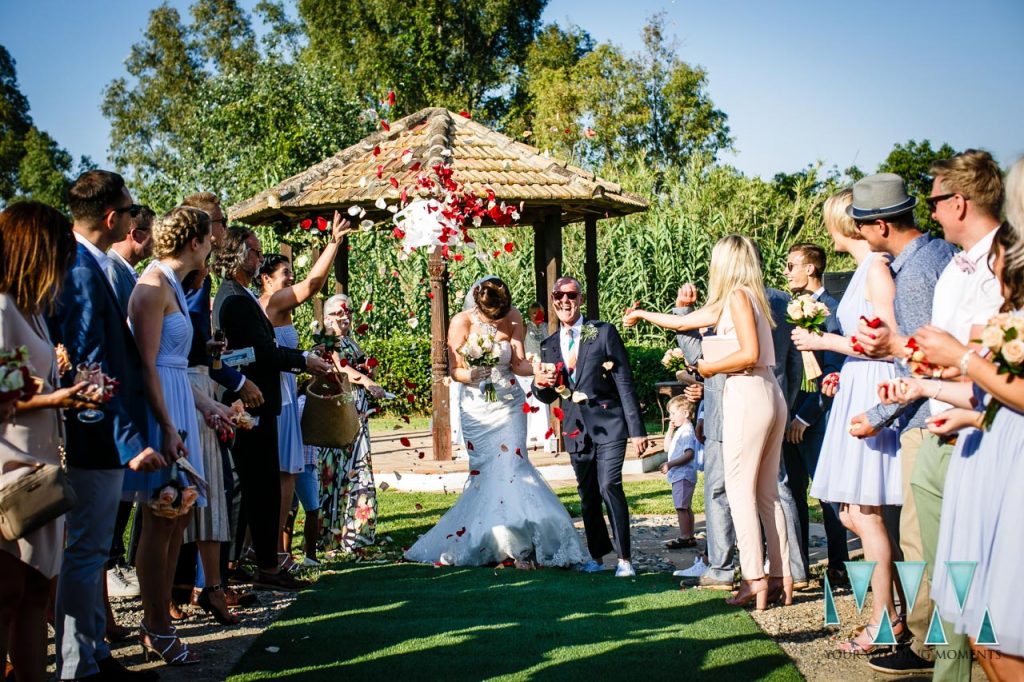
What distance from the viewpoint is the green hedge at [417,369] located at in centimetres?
1967

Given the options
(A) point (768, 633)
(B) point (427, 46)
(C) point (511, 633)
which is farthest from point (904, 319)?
(B) point (427, 46)

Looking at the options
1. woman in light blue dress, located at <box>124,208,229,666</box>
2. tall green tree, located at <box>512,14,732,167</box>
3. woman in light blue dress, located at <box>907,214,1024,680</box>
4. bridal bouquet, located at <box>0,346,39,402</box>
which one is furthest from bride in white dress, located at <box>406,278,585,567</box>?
tall green tree, located at <box>512,14,732,167</box>

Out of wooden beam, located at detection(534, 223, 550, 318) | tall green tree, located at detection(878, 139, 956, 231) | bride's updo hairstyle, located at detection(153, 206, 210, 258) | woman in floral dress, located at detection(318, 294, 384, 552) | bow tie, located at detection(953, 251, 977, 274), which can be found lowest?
woman in floral dress, located at detection(318, 294, 384, 552)

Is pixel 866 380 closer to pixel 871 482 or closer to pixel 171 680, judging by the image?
pixel 871 482

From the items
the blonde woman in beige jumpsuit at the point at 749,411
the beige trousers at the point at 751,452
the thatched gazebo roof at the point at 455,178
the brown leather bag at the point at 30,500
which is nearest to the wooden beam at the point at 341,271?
the thatched gazebo roof at the point at 455,178

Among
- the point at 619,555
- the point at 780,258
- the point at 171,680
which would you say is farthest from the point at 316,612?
Result: the point at 780,258

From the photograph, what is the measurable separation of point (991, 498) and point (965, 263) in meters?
1.04

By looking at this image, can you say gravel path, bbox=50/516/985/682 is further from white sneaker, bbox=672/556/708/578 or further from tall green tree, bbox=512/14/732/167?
tall green tree, bbox=512/14/732/167

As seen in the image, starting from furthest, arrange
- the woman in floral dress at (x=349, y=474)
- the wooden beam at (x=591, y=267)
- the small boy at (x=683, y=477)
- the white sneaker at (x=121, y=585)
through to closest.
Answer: the wooden beam at (x=591, y=267), the small boy at (x=683, y=477), the woman in floral dress at (x=349, y=474), the white sneaker at (x=121, y=585)

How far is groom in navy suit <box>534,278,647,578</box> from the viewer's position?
748 cm

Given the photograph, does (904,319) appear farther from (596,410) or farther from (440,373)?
(440,373)

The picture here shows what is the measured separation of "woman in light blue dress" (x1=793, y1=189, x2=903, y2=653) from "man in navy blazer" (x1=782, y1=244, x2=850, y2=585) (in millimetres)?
1544

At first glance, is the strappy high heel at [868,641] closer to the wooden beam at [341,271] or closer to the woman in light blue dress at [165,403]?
the woman in light blue dress at [165,403]

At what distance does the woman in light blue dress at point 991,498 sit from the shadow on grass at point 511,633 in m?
1.66
